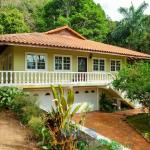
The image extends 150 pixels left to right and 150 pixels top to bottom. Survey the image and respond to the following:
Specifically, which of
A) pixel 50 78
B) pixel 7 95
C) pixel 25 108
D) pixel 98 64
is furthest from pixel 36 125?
pixel 98 64

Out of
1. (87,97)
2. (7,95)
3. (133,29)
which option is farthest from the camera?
(133,29)

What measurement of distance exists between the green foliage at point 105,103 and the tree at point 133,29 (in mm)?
19625

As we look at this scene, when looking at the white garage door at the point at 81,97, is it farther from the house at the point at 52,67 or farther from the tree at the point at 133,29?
the tree at the point at 133,29

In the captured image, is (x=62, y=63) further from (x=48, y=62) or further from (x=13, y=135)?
(x=13, y=135)

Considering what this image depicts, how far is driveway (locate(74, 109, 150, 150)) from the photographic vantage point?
44.4ft

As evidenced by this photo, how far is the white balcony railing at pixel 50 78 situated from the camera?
16347 millimetres

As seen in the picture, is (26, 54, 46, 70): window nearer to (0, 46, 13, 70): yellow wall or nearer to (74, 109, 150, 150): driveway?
(0, 46, 13, 70): yellow wall

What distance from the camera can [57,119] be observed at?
9875 mm

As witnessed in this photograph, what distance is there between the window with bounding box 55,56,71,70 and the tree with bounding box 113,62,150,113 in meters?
4.97

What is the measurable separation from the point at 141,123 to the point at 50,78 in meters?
5.97

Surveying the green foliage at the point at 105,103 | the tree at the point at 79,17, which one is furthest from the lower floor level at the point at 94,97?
the tree at the point at 79,17

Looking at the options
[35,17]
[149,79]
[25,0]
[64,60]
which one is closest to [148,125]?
[149,79]

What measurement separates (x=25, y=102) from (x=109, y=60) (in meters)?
12.5

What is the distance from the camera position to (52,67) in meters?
20.0
